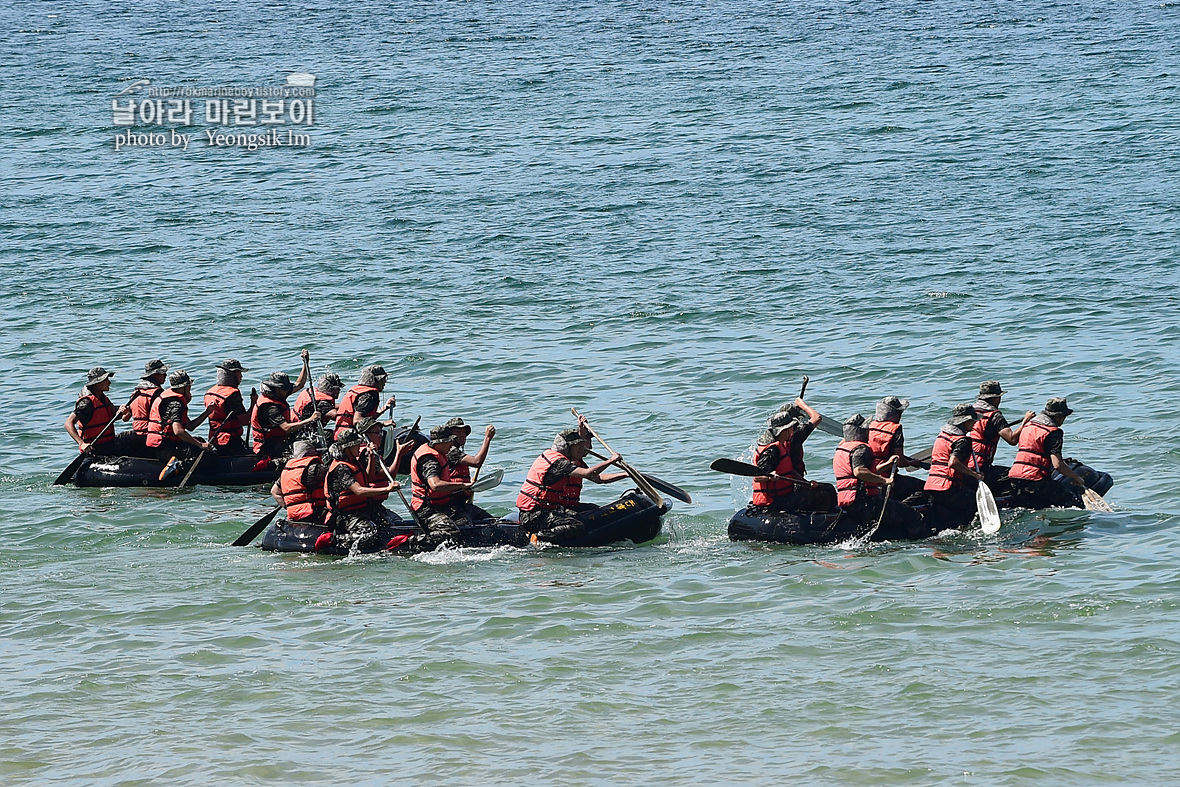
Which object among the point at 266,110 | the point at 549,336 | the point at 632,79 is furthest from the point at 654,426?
the point at 266,110

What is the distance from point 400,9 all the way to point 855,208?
39686 mm

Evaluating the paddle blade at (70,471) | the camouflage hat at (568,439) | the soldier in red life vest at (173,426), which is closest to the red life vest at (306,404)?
the soldier in red life vest at (173,426)

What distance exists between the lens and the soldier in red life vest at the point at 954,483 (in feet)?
60.3

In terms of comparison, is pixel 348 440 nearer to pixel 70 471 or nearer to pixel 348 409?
pixel 348 409

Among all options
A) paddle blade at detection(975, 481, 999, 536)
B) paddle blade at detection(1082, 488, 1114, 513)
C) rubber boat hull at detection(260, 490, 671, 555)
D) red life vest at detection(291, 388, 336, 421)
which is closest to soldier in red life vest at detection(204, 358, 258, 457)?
red life vest at detection(291, 388, 336, 421)

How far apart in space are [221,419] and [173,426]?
0.83 metres

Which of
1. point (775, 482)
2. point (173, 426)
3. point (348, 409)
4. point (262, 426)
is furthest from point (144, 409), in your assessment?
point (775, 482)

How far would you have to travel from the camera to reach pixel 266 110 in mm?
60375

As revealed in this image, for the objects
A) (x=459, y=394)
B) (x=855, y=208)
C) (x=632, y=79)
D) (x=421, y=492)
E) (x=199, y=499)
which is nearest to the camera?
(x=421, y=492)

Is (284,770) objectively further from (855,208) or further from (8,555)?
(855,208)

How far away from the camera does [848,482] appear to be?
18078mm

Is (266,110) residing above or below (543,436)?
above

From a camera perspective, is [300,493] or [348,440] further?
[300,493]

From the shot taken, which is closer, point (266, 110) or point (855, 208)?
point (855, 208)
